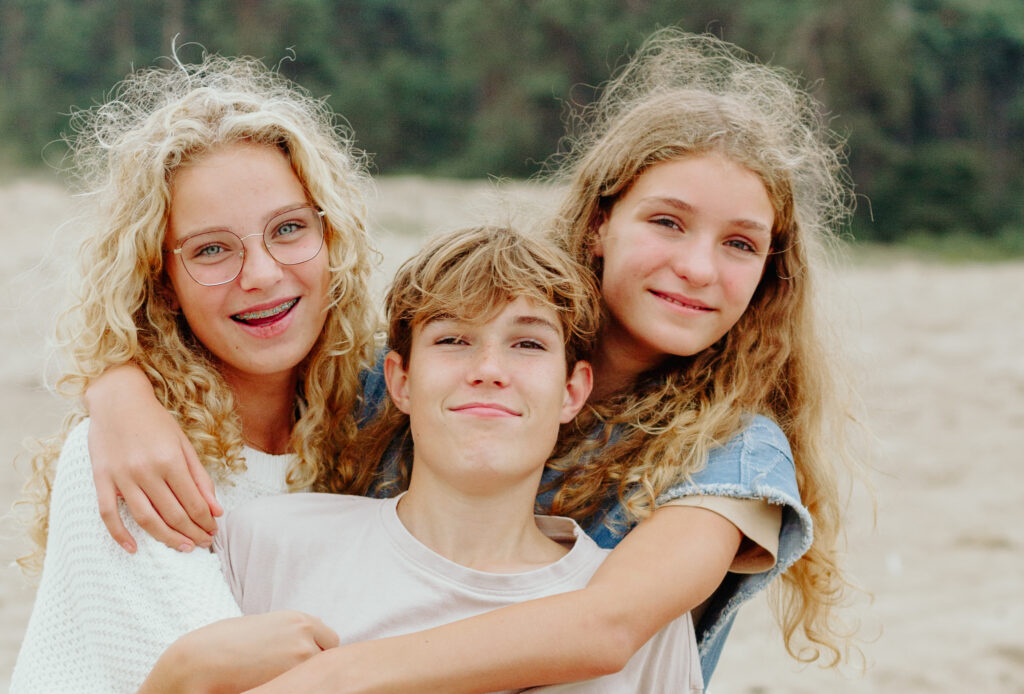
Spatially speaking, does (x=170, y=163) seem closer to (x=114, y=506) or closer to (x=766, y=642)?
(x=114, y=506)

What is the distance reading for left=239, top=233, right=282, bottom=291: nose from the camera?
2318mm

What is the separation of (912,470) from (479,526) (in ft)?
18.8

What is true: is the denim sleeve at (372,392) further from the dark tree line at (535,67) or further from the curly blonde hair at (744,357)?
the dark tree line at (535,67)

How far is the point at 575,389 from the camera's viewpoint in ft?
7.88

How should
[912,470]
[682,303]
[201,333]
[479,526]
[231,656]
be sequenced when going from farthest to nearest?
[912,470], [682,303], [201,333], [479,526], [231,656]

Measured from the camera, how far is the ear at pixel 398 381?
2.40m

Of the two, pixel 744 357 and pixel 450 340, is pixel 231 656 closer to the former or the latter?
pixel 450 340

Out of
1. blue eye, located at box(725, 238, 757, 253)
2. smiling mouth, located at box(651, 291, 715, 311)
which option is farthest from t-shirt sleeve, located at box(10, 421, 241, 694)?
blue eye, located at box(725, 238, 757, 253)

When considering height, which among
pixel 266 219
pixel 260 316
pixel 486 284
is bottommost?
pixel 260 316

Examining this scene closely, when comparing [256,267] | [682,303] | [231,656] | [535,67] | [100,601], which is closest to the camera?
[231,656]

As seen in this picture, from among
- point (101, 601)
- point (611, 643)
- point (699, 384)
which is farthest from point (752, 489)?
point (101, 601)

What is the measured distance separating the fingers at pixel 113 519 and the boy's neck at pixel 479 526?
0.55 metres

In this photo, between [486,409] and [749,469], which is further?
[749,469]

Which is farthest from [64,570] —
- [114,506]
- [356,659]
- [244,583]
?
[356,659]
